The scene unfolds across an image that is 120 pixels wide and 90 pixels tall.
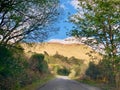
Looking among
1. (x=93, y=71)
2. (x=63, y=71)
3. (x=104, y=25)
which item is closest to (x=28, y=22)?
(x=104, y=25)

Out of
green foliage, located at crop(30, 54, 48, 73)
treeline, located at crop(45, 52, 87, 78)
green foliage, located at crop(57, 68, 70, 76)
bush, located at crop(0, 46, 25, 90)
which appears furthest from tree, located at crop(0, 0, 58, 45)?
green foliage, located at crop(57, 68, 70, 76)

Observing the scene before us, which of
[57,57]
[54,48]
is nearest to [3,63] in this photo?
[57,57]

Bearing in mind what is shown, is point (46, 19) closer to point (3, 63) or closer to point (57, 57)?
point (3, 63)

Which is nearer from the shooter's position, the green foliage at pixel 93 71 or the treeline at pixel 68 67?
the green foliage at pixel 93 71

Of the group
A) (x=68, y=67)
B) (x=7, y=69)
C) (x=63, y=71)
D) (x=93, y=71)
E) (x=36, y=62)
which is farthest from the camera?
(x=68, y=67)

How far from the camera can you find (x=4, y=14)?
3231cm

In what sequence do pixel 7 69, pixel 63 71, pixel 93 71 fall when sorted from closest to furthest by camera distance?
pixel 7 69, pixel 93 71, pixel 63 71

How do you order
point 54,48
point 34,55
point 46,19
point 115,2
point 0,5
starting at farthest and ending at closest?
1. point 54,48
2. point 34,55
3. point 46,19
4. point 115,2
5. point 0,5

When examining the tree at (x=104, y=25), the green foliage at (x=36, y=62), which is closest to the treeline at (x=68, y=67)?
the green foliage at (x=36, y=62)

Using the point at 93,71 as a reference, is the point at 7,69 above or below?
below

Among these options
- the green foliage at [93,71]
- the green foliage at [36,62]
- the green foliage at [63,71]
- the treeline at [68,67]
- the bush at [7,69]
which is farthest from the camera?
the green foliage at [63,71]

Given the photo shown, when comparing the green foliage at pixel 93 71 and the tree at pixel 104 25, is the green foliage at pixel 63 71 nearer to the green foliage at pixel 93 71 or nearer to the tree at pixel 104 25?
the green foliage at pixel 93 71

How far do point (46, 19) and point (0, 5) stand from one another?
39.0ft

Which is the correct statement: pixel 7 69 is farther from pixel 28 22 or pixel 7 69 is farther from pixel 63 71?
pixel 63 71
